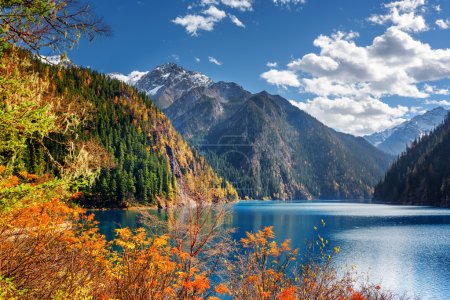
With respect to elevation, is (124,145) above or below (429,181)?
above

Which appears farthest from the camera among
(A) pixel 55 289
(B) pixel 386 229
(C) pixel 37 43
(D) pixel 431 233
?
(B) pixel 386 229

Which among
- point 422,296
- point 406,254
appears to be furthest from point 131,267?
point 406,254

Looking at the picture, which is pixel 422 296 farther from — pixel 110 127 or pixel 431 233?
pixel 110 127

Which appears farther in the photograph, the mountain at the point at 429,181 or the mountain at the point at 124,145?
the mountain at the point at 429,181

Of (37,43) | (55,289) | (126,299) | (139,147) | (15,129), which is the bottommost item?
(126,299)

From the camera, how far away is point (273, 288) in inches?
440

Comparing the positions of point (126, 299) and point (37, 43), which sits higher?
point (37, 43)

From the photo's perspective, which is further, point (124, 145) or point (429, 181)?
point (429, 181)

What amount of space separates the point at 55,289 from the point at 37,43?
516cm

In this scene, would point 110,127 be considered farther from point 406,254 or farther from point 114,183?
point 406,254

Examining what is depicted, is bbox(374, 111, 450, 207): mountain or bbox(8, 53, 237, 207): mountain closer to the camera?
bbox(8, 53, 237, 207): mountain

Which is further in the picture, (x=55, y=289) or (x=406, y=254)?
(x=406, y=254)

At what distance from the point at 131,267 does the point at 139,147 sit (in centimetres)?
13637

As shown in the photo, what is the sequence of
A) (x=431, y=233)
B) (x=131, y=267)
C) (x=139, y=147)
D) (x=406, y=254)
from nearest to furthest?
(x=131, y=267), (x=406, y=254), (x=431, y=233), (x=139, y=147)
